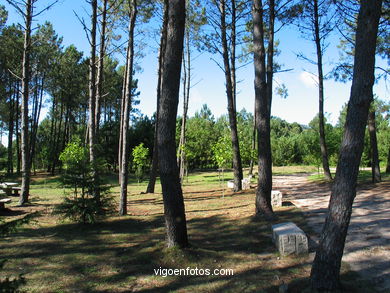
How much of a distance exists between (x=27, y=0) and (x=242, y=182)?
1092cm

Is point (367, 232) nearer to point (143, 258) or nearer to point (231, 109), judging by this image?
point (143, 258)

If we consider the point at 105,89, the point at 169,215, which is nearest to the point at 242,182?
the point at 169,215

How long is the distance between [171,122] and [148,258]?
88.8 inches

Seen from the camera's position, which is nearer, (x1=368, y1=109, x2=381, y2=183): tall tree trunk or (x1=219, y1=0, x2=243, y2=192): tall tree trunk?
(x1=219, y1=0, x2=243, y2=192): tall tree trunk

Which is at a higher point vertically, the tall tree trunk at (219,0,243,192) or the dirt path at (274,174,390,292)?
the tall tree trunk at (219,0,243,192)

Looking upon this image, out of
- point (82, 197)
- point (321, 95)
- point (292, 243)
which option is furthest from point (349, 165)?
point (321, 95)

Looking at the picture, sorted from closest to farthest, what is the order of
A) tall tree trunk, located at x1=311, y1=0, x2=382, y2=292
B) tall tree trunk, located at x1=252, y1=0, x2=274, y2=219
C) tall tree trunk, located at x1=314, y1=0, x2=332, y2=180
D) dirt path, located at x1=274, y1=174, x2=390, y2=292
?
1. tall tree trunk, located at x1=311, y1=0, x2=382, y2=292
2. dirt path, located at x1=274, y1=174, x2=390, y2=292
3. tall tree trunk, located at x1=252, y1=0, x2=274, y2=219
4. tall tree trunk, located at x1=314, y1=0, x2=332, y2=180

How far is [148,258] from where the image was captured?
4855 mm

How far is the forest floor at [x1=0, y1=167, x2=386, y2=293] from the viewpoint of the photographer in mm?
3939

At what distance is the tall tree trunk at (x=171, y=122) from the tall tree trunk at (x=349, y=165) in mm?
2202

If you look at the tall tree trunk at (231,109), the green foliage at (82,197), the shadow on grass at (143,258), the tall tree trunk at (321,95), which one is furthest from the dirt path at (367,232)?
the green foliage at (82,197)

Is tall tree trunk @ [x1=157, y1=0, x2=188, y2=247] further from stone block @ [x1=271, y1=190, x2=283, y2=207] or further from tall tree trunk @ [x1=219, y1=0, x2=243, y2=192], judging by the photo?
tall tree trunk @ [x1=219, y1=0, x2=243, y2=192]

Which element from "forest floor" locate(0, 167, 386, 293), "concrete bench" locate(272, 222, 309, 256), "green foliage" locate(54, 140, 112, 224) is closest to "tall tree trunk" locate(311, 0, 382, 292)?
"forest floor" locate(0, 167, 386, 293)

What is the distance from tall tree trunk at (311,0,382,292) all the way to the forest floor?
0.36 metres
